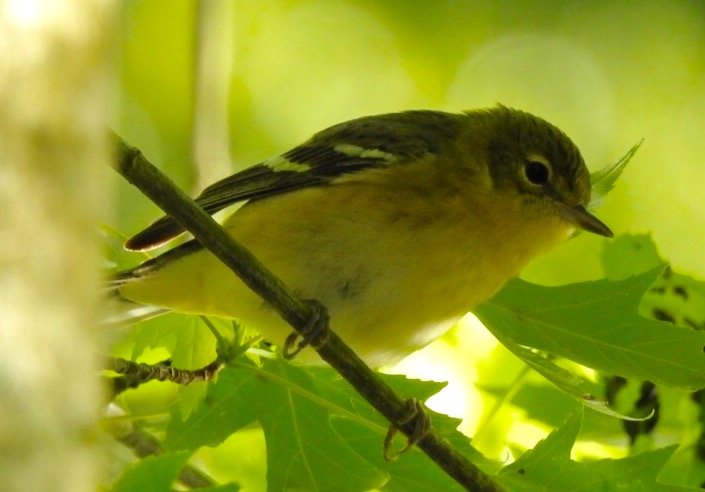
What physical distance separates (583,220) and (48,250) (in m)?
2.93

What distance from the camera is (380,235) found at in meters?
3.65

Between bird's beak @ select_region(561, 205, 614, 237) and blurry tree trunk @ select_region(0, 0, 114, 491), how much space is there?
2787 mm

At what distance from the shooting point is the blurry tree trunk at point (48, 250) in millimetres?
1277

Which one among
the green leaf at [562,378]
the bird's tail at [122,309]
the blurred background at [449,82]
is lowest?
the green leaf at [562,378]

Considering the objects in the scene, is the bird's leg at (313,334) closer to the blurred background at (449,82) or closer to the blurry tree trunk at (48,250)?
the blurred background at (449,82)

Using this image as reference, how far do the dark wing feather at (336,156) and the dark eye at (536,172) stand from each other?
319 millimetres

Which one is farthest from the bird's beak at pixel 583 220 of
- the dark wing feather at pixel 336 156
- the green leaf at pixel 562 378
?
the green leaf at pixel 562 378

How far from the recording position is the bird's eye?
4141 millimetres

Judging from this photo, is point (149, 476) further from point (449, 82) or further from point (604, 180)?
point (449, 82)

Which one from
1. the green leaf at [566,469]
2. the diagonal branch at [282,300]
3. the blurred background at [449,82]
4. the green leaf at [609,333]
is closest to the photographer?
the diagonal branch at [282,300]

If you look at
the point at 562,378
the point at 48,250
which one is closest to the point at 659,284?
the point at 562,378

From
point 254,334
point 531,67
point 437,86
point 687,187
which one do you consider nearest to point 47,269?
point 254,334

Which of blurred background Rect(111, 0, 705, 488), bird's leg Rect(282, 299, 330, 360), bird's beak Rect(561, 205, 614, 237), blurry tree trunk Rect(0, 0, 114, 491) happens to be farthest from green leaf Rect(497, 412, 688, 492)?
blurry tree trunk Rect(0, 0, 114, 491)

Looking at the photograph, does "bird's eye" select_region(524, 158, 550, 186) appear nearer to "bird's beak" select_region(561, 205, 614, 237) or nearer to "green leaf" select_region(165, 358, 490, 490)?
"bird's beak" select_region(561, 205, 614, 237)
